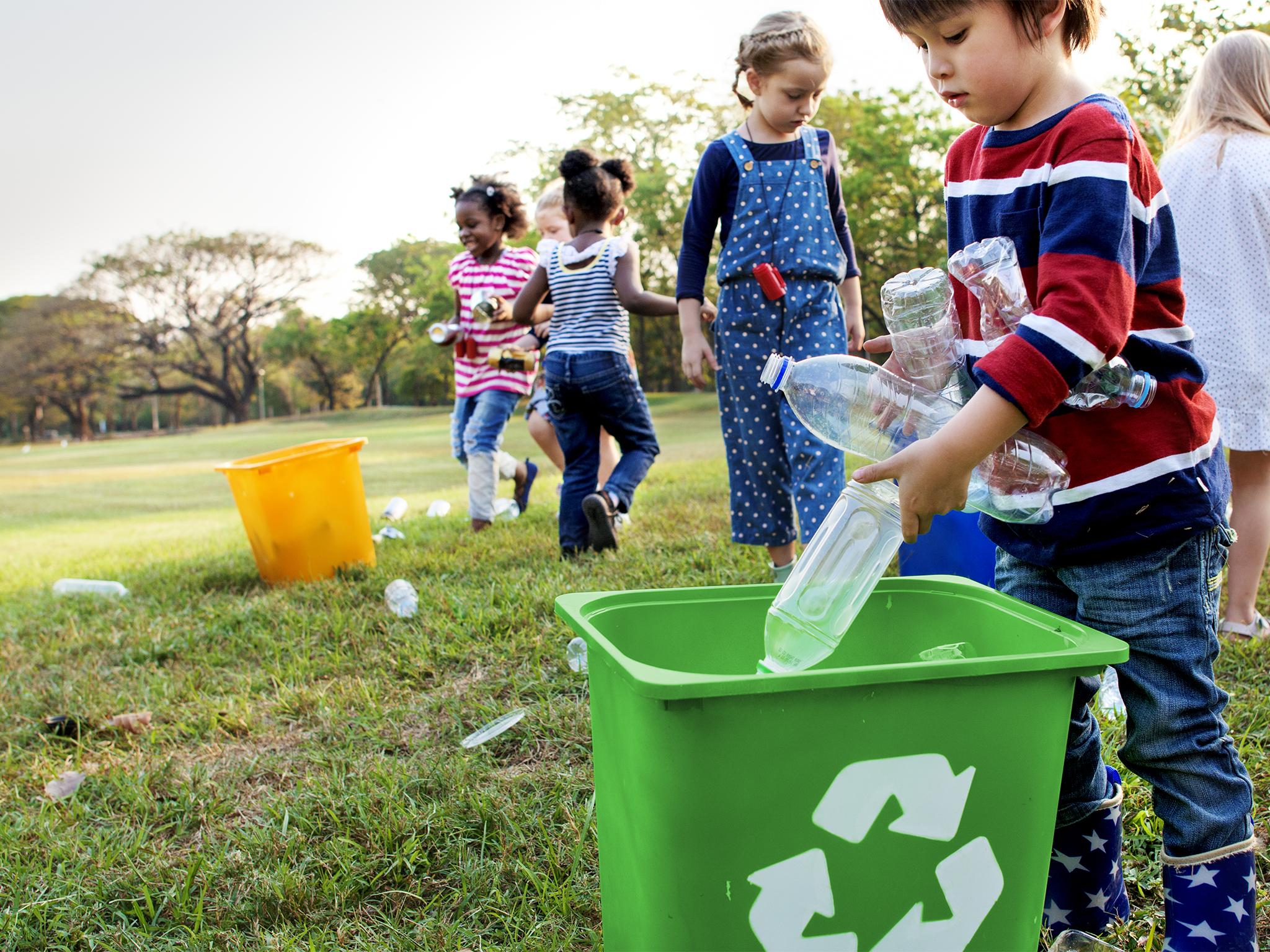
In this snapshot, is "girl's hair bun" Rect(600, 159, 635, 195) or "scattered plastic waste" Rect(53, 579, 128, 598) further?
"scattered plastic waste" Rect(53, 579, 128, 598)

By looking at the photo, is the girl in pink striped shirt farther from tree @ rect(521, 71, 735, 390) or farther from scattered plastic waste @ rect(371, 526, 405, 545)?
tree @ rect(521, 71, 735, 390)

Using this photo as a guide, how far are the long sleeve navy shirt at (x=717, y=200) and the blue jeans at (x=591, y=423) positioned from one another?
86cm

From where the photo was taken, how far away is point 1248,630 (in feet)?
8.23

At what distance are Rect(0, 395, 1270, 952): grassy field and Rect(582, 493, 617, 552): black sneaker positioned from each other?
131 mm

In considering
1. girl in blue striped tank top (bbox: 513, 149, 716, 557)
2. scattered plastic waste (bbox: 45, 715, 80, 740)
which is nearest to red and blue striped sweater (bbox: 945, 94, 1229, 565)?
scattered plastic waste (bbox: 45, 715, 80, 740)

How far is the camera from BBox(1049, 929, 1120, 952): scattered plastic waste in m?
1.35

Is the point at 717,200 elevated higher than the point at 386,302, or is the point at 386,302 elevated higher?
the point at 386,302

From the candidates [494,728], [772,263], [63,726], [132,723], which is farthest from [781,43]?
[63,726]

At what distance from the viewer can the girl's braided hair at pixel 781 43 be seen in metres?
2.65

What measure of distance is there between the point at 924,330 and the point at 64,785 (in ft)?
6.81

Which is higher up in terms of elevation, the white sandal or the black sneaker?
the black sneaker

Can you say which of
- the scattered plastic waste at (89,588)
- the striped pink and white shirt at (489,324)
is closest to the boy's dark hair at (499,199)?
the striped pink and white shirt at (489,324)

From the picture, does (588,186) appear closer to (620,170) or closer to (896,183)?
(620,170)

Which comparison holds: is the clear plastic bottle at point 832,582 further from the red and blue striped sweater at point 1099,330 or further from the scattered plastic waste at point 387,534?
the scattered plastic waste at point 387,534
